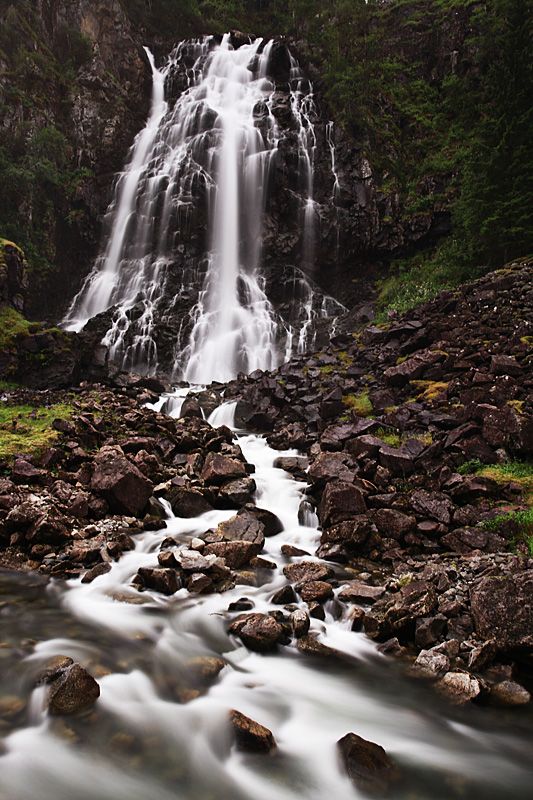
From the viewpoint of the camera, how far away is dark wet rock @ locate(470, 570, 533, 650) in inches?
165

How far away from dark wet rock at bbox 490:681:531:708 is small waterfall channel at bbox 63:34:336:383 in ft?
63.4

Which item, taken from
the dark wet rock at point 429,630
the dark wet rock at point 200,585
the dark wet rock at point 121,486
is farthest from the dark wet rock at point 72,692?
the dark wet rock at point 121,486

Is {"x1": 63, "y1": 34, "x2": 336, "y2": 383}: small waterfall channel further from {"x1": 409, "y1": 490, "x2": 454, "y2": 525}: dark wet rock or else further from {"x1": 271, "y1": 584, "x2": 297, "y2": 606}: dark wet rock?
{"x1": 271, "y1": 584, "x2": 297, "y2": 606}: dark wet rock

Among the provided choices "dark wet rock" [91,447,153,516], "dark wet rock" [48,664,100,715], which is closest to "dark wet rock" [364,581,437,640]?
"dark wet rock" [48,664,100,715]

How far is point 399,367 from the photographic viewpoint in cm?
1282

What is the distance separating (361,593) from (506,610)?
5.48 ft

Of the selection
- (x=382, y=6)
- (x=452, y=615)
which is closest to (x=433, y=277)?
(x=452, y=615)

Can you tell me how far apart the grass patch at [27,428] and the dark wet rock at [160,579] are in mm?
3953

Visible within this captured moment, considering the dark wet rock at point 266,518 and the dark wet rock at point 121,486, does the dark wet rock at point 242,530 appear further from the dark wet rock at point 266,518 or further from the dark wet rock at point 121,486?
the dark wet rock at point 121,486

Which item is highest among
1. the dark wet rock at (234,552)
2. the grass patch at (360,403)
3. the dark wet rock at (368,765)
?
the grass patch at (360,403)

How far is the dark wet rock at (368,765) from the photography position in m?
3.02

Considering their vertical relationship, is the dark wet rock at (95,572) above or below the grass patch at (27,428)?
below

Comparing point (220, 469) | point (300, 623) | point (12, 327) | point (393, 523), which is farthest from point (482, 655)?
point (12, 327)

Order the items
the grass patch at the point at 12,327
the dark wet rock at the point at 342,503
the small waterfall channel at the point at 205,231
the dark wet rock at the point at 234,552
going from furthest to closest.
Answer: the small waterfall channel at the point at 205,231 < the grass patch at the point at 12,327 < the dark wet rock at the point at 342,503 < the dark wet rock at the point at 234,552
